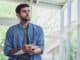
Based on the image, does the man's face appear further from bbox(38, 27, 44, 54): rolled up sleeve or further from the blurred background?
bbox(38, 27, 44, 54): rolled up sleeve

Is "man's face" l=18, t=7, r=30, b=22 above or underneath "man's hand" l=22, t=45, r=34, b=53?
above

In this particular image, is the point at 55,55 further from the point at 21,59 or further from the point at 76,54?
the point at 21,59

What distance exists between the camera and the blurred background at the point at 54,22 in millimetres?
1971

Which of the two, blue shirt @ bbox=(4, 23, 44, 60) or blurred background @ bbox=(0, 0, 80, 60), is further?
blurred background @ bbox=(0, 0, 80, 60)

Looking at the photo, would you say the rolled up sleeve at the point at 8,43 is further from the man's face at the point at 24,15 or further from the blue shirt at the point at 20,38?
the man's face at the point at 24,15

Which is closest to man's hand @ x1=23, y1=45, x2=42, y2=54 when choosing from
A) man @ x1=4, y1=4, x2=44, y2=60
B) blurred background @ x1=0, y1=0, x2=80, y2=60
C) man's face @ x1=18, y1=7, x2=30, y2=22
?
man @ x1=4, y1=4, x2=44, y2=60

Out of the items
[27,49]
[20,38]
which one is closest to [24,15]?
[20,38]

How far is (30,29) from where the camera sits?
1.89 meters

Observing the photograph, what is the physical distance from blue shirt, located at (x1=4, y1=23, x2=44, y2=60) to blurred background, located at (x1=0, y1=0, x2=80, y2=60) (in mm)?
61

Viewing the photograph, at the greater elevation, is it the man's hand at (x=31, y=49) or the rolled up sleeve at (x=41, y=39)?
the rolled up sleeve at (x=41, y=39)

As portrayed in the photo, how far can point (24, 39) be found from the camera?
1.86 meters

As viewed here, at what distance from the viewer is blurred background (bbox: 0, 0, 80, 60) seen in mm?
1971

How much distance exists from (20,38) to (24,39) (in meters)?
0.04

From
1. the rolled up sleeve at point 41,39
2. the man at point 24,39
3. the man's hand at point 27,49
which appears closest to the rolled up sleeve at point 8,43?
the man at point 24,39
